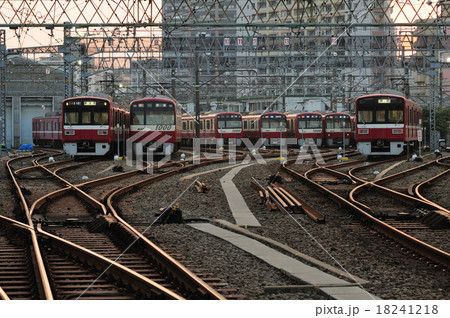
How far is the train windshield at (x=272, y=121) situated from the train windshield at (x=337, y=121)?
2.74 metres

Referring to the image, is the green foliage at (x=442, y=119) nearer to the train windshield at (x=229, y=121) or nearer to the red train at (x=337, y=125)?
the red train at (x=337, y=125)

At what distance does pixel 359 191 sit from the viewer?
16078 mm

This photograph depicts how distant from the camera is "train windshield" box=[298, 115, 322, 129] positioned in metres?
45.8

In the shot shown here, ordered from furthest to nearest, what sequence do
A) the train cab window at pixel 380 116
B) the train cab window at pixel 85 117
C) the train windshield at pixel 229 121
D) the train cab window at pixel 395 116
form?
the train windshield at pixel 229 121 → the train cab window at pixel 85 117 → the train cab window at pixel 380 116 → the train cab window at pixel 395 116

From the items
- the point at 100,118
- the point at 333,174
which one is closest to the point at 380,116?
the point at 333,174

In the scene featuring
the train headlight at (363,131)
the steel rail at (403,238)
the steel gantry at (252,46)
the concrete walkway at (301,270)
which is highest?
the steel gantry at (252,46)

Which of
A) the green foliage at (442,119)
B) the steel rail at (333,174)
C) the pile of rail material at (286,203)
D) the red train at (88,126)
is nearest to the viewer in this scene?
the pile of rail material at (286,203)

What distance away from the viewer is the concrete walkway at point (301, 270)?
6.56 metres

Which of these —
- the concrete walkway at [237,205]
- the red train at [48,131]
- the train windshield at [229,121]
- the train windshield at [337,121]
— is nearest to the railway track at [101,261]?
the concrete walkway at [237,205]

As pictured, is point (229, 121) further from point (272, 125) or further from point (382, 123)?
point (382, 123)

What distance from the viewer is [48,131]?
172 feet
